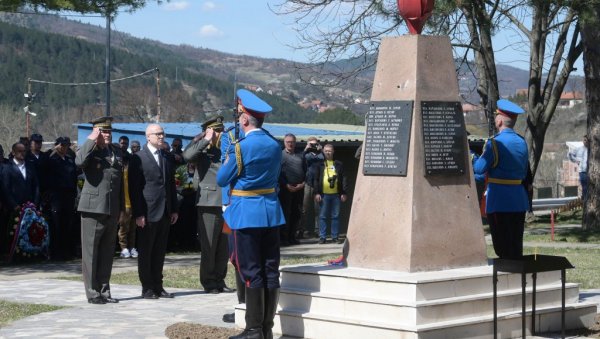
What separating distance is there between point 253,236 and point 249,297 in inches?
19.7

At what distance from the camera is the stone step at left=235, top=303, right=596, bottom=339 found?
9.41 m

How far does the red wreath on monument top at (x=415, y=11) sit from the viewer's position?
10.7 metres

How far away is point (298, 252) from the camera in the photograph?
1995cm

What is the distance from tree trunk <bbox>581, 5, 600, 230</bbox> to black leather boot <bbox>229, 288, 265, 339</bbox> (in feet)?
51.3

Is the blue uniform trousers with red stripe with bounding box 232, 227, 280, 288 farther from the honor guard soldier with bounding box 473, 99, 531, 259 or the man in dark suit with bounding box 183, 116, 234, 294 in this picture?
the man in dark suit with bounding box 183, 116, 234, 294

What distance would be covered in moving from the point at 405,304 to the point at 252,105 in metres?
2.09

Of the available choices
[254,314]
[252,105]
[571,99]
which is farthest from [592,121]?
[571,99]

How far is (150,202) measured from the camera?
1311 cm

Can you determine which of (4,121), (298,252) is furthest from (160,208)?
(4,121)

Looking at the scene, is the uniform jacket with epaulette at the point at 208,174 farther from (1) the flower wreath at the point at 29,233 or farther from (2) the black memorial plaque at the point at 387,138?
(1) the flower wreath at the point at 29,233

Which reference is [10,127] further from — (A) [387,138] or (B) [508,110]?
(A) [387,138]

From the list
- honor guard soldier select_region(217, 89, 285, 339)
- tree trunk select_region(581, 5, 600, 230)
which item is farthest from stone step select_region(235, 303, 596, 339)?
tree trunk select_region(581, 5, 600, 230)

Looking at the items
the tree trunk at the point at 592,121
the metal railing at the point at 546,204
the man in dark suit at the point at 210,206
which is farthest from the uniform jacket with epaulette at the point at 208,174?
the metal railing at the point at 546,204

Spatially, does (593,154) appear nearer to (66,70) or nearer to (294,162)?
(294,162)
